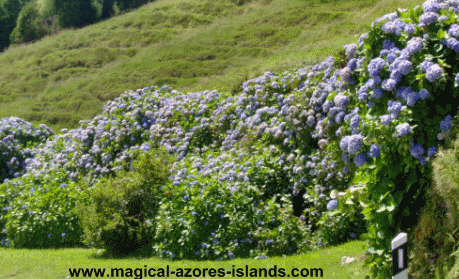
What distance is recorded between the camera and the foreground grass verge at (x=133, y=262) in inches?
214

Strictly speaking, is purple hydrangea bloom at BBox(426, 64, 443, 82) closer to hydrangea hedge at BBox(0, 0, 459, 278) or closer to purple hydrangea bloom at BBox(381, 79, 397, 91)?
hydrangea hedge at BBox(0, 0, 459, 278)

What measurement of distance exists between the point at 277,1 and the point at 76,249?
2726 centimetres

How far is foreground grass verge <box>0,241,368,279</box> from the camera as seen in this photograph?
5426 mm

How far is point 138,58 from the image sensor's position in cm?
2798

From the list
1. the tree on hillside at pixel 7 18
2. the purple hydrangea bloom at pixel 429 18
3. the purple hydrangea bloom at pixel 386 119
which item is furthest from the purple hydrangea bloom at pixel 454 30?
the tree on hillside at pixel 7 18

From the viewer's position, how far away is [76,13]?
4234 centimetres

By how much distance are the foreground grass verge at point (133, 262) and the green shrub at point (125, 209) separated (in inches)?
14.1

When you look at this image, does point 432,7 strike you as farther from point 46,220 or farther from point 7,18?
point 7,18

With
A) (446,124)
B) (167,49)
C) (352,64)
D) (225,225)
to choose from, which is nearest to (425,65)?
(446,124)

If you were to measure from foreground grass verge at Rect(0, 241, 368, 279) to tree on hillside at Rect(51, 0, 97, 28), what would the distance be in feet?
122

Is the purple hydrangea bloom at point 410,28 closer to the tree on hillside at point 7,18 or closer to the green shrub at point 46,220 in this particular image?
the green shrub at point 46,220

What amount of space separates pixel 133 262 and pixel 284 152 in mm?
2805

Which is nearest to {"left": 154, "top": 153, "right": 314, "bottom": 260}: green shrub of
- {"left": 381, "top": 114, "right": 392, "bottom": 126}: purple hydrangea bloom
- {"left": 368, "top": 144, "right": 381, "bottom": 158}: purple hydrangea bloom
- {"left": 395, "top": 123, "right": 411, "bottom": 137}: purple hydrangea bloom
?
{"left": 368, "top": 144, "right": 381, "bottom": 158}: purple hydrangea bloom

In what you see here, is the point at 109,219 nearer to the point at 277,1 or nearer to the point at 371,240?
the point at 371,240
